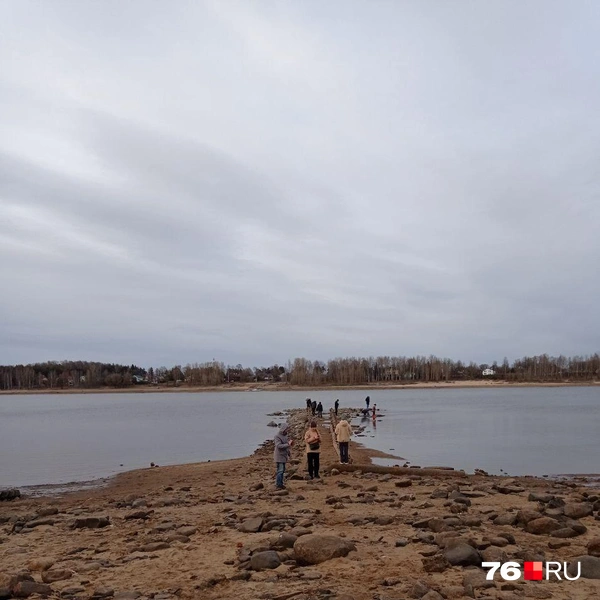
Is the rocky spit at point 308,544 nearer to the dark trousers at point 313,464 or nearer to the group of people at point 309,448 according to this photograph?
the group of people at point 309,448

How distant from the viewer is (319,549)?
9.16 meters

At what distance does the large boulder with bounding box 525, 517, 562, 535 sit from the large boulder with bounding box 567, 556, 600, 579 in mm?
1921

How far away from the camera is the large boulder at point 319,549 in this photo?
9.07 metres

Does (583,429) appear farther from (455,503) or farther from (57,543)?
(57,543)

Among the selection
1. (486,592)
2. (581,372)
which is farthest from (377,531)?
(581,372)

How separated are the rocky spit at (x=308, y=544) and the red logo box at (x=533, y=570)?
167mm

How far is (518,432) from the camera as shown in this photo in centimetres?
4194

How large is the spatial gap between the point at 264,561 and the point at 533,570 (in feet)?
11.8

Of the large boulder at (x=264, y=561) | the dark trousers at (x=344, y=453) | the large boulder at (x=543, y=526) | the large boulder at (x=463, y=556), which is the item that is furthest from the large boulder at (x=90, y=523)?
the dark trousers at (x=344, y=453)

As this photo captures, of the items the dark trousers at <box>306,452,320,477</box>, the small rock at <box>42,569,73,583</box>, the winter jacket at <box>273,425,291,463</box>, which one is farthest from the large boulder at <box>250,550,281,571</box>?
the dark trousers at <box>306,452,320,477</box>

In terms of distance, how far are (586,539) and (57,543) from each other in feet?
30.1

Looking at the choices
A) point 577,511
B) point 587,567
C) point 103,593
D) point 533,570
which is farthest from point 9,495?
point 587,567

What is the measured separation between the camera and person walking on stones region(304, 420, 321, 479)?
18.5 metres

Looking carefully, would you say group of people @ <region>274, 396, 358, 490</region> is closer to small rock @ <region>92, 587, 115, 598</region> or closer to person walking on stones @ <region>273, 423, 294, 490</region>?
person walking on stones @ <region>273, 423, 294, 490</region>
